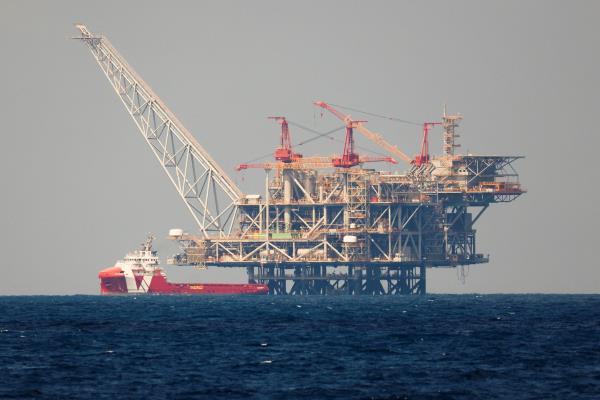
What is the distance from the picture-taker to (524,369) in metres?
77.3

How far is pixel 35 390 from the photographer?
6881 centimetres

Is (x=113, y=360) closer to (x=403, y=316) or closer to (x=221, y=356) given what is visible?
(x=221, y=356)

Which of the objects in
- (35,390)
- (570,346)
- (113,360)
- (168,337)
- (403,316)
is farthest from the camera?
(403,316)

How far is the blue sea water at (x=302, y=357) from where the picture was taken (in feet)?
227

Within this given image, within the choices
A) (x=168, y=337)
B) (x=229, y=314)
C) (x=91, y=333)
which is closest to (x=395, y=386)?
(x=168, y=337)

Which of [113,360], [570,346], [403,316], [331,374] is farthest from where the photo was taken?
[403,316]

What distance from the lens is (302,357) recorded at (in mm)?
84938

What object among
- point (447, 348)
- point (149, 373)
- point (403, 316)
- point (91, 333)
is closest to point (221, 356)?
point (149, 373)

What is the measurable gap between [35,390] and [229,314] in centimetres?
7263

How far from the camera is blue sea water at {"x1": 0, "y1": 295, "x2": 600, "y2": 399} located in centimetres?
6912

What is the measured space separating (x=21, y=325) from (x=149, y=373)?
46.5 meters

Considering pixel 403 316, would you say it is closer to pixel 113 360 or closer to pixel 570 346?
pixel 570 346

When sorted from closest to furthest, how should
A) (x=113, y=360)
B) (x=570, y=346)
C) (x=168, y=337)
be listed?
1. (x=113, y=360)
2. (x=570, y=346)
3. (x=168, y=337)

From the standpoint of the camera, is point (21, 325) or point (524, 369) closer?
point (524, 369)
